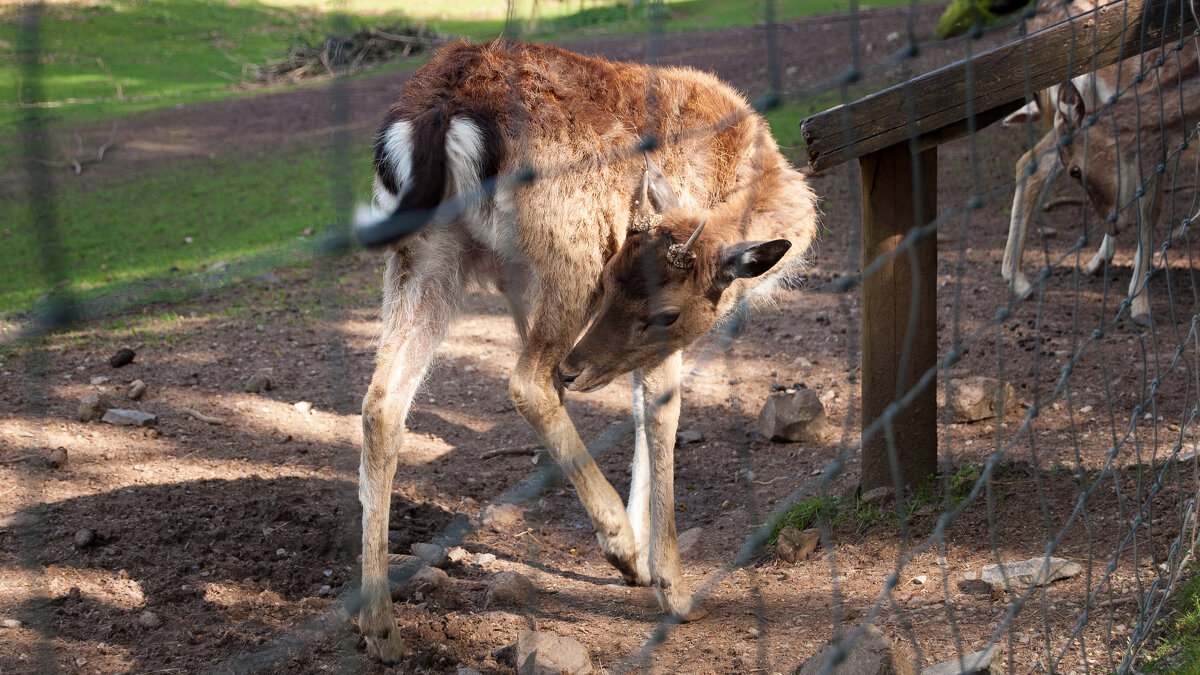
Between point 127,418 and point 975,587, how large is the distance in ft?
12.6

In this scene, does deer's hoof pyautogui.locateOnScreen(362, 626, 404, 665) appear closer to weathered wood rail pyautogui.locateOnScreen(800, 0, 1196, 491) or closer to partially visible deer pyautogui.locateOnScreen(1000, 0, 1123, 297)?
weathered wood rail pyautogui.locateOnScreen(800, 0, 1196, 491)

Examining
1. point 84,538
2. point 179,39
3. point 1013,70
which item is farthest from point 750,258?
point 179,39

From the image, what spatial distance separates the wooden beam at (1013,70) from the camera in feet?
10.8

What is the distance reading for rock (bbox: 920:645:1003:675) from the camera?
2600mm

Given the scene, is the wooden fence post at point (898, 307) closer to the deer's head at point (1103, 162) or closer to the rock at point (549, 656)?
the rock at point (549, 656)

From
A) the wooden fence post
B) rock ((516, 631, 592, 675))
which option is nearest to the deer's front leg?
rock ((516, 631, 592, 675))

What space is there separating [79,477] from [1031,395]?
4.47 metres

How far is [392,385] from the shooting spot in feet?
11.5

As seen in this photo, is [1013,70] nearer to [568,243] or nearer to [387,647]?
[568,243]

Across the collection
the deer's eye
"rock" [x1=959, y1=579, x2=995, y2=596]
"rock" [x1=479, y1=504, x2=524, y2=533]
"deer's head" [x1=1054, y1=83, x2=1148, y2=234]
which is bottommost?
"rock" [x1=479, y1=504, x2=524, y2=533]

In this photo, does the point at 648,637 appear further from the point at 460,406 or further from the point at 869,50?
the point at 869,50

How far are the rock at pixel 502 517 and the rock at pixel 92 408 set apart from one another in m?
1.96

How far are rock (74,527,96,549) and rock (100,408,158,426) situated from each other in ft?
3.49

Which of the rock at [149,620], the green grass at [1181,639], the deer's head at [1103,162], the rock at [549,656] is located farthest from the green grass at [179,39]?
the green grass at [1181,639]
